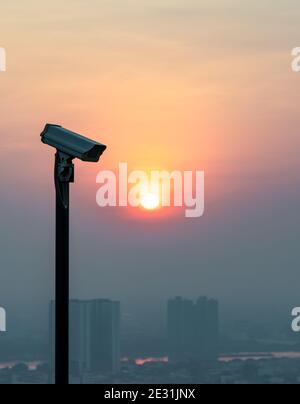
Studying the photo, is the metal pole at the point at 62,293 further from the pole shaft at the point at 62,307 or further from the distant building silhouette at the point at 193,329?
the distant building silhouette at the point at 193,329

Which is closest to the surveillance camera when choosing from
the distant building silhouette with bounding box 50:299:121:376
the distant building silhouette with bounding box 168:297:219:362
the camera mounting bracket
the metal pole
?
the camera mounting bracket

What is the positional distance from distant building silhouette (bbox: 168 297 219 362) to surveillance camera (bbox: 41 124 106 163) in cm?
1592

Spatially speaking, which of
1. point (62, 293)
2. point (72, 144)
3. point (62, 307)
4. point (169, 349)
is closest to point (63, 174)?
point (72, 144)

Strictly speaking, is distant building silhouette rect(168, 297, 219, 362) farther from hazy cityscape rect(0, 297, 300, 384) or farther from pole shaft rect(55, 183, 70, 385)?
pole shaft rect(55, 183, 70, 385)

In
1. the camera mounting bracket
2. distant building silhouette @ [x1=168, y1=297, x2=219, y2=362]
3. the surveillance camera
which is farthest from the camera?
distant building silhouette @ [x1=168, y1=297, x2=219, y2=362]

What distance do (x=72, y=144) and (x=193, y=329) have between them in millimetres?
20449

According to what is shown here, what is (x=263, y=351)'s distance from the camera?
31203mm

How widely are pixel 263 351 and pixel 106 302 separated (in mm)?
4713

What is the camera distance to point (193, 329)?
112 ft

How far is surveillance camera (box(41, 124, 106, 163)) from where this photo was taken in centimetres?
1409
